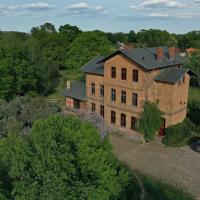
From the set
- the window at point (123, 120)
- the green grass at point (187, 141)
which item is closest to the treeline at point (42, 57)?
the window at point (123, 120)

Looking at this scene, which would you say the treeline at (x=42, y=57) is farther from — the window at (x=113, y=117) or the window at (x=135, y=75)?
the window at (x=135, y=75)

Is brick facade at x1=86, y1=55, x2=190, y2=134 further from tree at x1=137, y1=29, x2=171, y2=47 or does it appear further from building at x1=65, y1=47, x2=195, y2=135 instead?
tree at x1=137, y1=29, x2=171, y2=47

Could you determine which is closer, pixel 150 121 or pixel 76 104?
pixel 150 121

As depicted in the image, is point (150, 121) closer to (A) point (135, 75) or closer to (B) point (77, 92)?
(A) point (135, 75)

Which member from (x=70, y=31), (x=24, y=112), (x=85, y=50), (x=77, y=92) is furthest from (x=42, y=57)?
(x=70, y=31)

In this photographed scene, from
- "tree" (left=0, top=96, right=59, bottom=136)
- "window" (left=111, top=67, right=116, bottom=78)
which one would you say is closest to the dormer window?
"window" (left=111, top=67, right=116, bottom=78)

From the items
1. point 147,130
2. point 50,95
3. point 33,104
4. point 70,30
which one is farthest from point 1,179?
point 70,30
